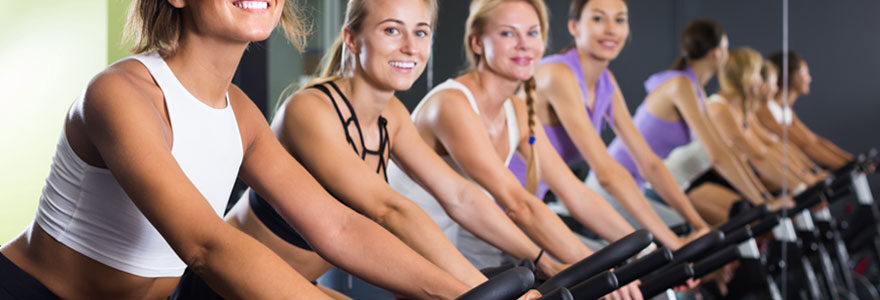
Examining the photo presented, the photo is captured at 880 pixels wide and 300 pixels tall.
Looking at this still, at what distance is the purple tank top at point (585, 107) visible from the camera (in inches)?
112

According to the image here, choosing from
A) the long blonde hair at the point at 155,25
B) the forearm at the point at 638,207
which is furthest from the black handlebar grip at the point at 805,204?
the long blonde hair at the point at 155,25

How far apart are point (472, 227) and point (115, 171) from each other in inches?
41.2

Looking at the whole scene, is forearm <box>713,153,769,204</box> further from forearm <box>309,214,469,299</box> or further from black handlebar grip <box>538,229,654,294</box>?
forearm <box>309,214,469,299</box>

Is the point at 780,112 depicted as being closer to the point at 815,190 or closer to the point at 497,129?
the point at 815,190

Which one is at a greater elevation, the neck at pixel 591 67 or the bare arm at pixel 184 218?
the bare arm at pixel 184 218

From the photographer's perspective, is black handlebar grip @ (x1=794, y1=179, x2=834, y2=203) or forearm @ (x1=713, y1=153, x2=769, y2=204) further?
forearm @ (x1=713, y1=153, x2=769, y2=204)

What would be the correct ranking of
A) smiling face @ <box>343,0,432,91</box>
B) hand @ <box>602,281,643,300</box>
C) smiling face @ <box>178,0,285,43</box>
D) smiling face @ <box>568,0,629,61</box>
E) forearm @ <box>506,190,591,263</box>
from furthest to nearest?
smiling face @ <box>568,0,629,61</box> < forearm @ <box>506,190,591,263</box> < smiling face @ <box>343,0,432,91</box> < hand @ <box>602,281,643,300</box> < smiling face @ <box>178,0,285,43</box>

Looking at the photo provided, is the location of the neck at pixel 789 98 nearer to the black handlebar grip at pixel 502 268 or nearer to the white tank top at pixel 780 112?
the white tank top at pixel 780 112

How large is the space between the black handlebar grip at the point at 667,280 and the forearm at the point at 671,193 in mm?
1461

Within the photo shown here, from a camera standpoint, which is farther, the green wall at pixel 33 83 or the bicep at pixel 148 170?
the green wall at pixel 33 83

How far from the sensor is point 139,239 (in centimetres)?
150

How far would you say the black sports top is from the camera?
1857 millimetres

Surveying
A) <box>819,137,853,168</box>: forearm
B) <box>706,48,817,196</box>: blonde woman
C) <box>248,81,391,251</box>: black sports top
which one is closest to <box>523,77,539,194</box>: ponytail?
<box>248,81,391,251</box>: black sports top

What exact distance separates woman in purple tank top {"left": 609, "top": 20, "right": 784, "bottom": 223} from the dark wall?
1.7 inches
